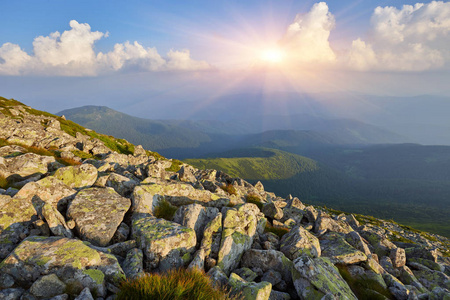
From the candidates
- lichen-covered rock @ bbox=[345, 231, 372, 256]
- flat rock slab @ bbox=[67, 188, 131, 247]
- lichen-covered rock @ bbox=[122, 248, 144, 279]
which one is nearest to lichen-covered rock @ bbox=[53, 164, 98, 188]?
flat rock slab @ bbox=[67, 188, 131, 247]

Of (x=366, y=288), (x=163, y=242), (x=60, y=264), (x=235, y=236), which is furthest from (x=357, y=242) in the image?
(x=60, y=264)

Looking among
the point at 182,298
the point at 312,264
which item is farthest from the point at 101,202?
the point at 312,264

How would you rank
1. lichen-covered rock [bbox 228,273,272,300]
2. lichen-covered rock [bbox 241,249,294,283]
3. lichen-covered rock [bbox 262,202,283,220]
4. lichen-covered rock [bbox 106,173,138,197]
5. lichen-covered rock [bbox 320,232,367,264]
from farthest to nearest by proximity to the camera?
lichen-covered rock [bbox 262,202,283,220]
lichen-covered rock [bbox 106,173,138,197]
lichen-covered rock [bbox 320,232,367,264]
lichen-covered rock [bbox 241,249,294,283]
lichen-covered rock [bbox 228,273,272,300]

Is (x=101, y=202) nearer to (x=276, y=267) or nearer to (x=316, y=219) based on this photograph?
(x=276, y=267)

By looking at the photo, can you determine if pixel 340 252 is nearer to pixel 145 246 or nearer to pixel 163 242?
pixel 163 242

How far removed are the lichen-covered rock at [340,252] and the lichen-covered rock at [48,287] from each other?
1617 cm

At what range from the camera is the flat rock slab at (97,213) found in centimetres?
1169

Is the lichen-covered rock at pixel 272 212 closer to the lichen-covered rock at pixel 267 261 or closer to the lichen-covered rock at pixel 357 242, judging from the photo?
the lichen-covered rock at pixel 357 242

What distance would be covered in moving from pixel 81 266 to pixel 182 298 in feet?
14.9

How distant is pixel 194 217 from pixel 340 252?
462 inches

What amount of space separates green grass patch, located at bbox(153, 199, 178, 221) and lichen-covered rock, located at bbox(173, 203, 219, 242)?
30.2 inches

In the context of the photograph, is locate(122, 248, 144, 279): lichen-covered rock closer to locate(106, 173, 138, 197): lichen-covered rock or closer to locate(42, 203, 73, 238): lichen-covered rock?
locate(42, 203, 73, 238): lichen-covered rock

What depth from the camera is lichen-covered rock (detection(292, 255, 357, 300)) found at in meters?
10.3

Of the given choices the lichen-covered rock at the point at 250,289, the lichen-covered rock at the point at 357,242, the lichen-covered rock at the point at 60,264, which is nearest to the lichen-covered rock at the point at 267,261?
the lichen-covered rock at the point at 250,289
